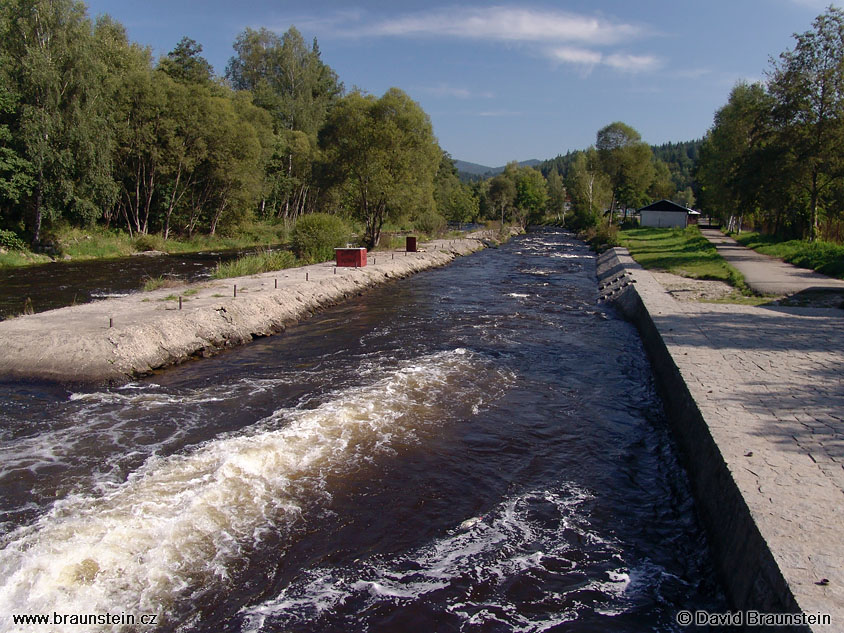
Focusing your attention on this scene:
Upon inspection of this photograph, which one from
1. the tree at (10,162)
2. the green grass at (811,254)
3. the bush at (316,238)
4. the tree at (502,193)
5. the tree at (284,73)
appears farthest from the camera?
the tree at (502,193)

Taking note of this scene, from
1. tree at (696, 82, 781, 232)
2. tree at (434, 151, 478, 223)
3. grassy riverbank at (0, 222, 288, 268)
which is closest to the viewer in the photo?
grassy riverbank at (0, 222, 288, 268)

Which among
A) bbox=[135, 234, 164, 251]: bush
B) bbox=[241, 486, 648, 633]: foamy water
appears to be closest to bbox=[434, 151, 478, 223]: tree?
bbox=[135, 234, 164, 251]: bush

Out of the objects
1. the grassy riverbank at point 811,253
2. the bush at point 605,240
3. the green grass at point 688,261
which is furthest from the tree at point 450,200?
the grassy riverbank at point 811,253

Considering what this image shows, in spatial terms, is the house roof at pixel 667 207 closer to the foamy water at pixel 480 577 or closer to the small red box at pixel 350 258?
the small red box at pixel 350 258

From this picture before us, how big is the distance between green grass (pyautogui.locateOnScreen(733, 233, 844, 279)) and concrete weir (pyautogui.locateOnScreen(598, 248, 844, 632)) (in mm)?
10950

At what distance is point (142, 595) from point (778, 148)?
34.4 m

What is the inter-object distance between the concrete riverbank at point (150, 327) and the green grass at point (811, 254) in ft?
64.5

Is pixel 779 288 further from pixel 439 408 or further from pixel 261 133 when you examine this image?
pixel 261 133

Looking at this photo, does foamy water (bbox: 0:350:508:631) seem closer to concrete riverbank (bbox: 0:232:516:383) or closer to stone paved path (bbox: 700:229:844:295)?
concrete riverbank (bbox: 0:232:516:383)

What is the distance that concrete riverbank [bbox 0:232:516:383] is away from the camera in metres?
11.0

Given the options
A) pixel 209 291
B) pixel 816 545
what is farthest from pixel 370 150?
pixel 816 545

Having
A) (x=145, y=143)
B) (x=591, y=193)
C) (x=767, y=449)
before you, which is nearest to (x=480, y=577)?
(x=767, y=449)

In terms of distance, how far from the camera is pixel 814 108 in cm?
2894

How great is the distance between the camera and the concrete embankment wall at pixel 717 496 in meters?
4.30
